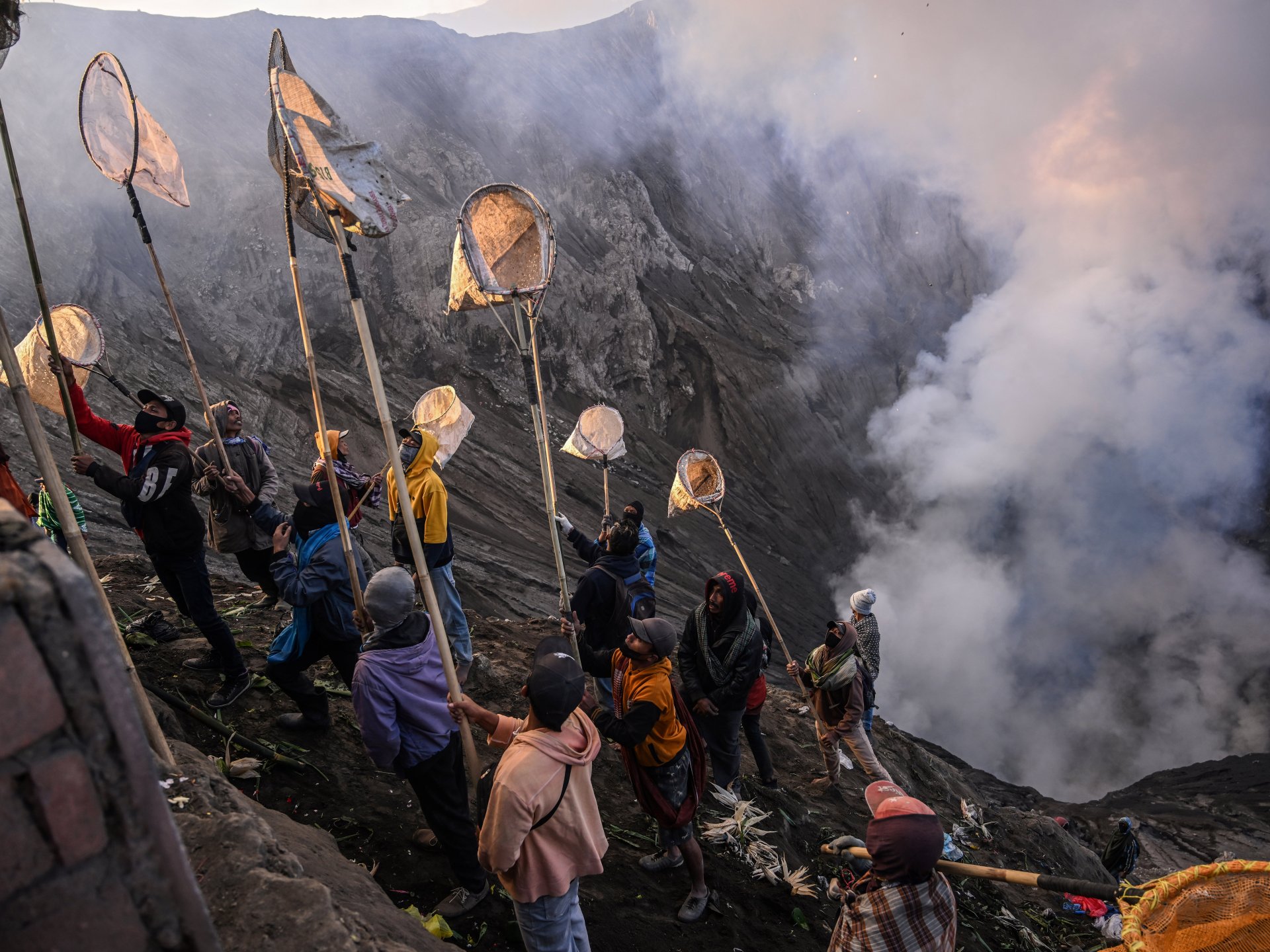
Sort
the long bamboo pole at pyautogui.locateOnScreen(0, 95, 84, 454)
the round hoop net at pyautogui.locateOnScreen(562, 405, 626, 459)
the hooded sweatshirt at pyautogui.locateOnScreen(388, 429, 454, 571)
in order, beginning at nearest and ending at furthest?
the long bamboo pole at pyautogui.locateOnScreen(0, 95, 84, 454) < the hooded sweatshirt at pyautogui.locateOnScreen(388, 429, 454, 571) < the round hoop net at pyautogui.locateOnScreen(562, 405, 626, 459)

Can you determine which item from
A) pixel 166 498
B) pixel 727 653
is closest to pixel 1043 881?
pixel 727 653

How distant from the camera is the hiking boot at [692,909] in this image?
3365mm

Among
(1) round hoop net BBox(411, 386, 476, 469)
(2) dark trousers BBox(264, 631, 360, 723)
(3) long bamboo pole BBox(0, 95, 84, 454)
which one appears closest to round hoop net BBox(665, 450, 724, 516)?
(1) round hoop net BBox(411, 386, 476, 469)

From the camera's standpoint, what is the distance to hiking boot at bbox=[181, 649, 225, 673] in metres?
4.04

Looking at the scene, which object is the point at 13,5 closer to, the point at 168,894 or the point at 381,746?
the point at 168,894

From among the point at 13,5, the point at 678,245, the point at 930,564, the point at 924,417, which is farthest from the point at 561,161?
the point at 13,5

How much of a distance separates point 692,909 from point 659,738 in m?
0.92

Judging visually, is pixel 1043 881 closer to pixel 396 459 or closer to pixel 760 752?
pixel 396 459

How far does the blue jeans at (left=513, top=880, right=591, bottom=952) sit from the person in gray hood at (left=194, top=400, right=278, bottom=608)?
2685 millimetres

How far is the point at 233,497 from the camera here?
13.6 ft

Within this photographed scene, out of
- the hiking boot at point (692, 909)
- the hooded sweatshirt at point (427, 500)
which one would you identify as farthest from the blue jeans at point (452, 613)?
the hiking boot at point (692, 909)

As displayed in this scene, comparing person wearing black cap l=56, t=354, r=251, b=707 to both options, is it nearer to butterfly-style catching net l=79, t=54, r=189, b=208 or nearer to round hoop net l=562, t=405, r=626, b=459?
butterfly-style catching net l=79, t=54, r=189, b=208

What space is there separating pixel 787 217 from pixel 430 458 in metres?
31.1

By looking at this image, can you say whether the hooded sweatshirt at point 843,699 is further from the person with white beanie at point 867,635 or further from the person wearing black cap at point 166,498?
the person wearing black cap at point 166,498
